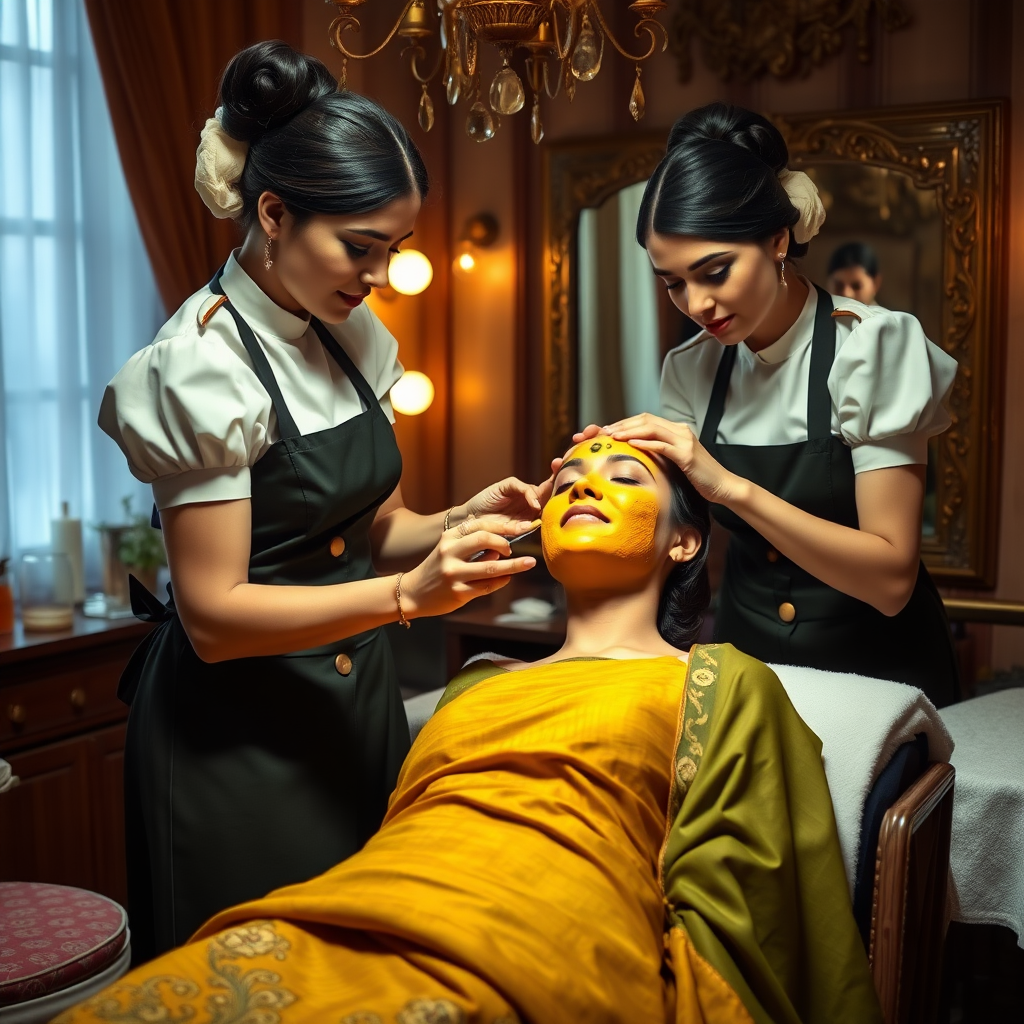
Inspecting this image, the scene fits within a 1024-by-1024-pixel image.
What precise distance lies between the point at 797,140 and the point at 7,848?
3.02 m

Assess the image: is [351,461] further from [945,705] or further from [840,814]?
Result: [945,705]

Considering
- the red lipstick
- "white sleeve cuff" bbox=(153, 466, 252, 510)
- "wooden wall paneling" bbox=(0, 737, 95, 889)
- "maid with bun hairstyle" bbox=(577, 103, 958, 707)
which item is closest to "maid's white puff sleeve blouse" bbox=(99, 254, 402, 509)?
"white sleeve cuff" bbox=(153, 466, 252, 510)

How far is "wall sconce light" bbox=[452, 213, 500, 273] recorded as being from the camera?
4.50 meters

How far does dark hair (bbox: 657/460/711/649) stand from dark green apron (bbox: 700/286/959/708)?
0.53ft

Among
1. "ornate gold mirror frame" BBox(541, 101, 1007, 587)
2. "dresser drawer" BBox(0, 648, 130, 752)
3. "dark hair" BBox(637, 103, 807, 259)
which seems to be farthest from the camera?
"ornate gold mirror frame" BBox(541, 101, 1007, 587)

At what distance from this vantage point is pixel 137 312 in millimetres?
3580

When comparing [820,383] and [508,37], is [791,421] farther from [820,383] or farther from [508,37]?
[508,37]

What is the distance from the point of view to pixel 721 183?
187 centimetres

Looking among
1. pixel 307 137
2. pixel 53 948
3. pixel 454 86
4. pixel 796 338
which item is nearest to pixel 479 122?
pixel 454 86

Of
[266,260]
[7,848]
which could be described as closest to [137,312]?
[7,848]

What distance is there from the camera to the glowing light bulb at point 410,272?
4156mm

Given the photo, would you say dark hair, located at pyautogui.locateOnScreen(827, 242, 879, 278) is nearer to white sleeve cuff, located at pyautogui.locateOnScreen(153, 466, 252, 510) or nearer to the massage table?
the massage table

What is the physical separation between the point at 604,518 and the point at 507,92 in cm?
64

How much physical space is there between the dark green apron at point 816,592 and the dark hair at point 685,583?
0.16 meters
